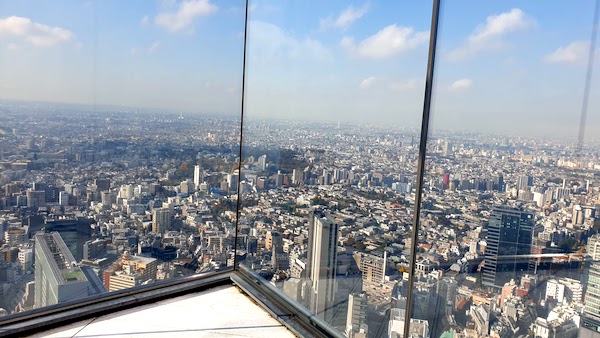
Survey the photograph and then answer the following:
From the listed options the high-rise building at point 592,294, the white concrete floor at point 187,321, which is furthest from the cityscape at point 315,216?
the white concrete floor at point 187,321

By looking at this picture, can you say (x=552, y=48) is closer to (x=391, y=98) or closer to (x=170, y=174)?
(x=391, y=98)

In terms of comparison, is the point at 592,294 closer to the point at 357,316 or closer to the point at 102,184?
the point at 357,316

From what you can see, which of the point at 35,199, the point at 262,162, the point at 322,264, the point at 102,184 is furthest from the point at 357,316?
the point at 35,199

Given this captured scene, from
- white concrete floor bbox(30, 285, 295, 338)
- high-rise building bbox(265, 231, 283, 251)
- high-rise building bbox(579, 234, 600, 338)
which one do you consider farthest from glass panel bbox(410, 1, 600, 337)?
high-rise building bbox(265, 231, 283, 251)

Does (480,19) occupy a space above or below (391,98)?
above

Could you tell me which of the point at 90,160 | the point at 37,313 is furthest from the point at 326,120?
the point at 37,313

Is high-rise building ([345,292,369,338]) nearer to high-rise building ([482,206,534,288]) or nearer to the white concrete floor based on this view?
the white concrete floor
